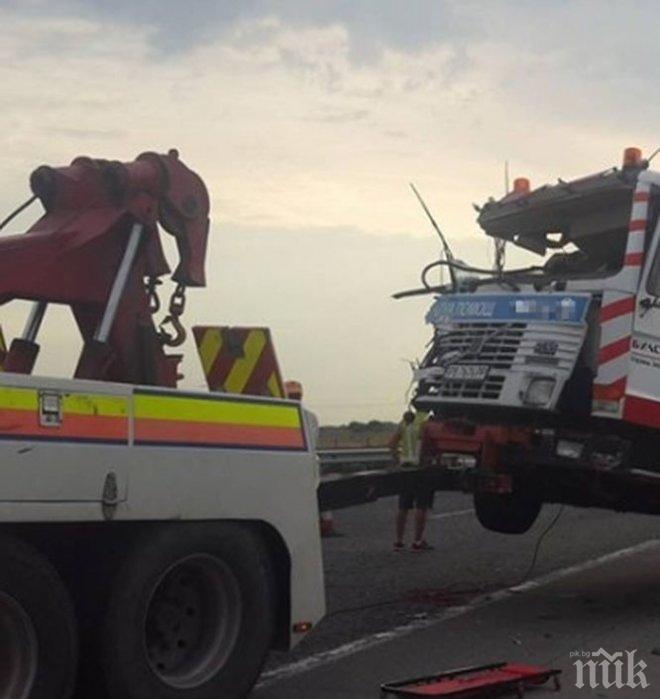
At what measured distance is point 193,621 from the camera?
6.47 m

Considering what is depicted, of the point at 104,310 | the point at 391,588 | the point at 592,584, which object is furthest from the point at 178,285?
the point at 592,584

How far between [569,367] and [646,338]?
60cm

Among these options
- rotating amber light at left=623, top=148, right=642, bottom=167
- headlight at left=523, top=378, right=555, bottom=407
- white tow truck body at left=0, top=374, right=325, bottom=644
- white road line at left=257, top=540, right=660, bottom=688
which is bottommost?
white road line at left=257, top=540, right=660, bottom=688

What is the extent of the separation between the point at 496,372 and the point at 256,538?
3.81 m

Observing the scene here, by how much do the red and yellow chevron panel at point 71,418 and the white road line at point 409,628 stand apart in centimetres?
236

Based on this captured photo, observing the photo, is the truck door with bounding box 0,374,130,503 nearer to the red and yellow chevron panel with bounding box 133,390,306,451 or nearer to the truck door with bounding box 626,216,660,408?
the red and yellow chevron panel with bounding box 133,390,306,451

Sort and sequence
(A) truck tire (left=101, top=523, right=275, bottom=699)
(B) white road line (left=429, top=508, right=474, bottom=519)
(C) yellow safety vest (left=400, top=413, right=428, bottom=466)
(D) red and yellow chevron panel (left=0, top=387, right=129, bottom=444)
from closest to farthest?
(D) red and yellow chevron panel (left=0, top=387, right=129, bottom=444) → (A) truck tire (left=101, top=523, right=275, bottom=699) → (C) yellow safety vest (left=400, top=413, right=428, bottom=466) → (B) white road line (left=429, top=508, right=474, bottom=519)

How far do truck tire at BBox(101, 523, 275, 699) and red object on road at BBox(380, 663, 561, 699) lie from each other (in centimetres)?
83

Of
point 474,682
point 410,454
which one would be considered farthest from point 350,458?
point 474,682

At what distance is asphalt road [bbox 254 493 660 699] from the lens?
8898mm

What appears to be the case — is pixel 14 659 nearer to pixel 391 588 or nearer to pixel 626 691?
pixel 626 691

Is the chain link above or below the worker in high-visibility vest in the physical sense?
above

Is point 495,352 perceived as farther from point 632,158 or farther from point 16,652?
point 16,652

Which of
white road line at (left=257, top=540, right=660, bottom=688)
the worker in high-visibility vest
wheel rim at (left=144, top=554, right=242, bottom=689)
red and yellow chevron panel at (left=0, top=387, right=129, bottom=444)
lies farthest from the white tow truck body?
the worker in high-visibility vest
